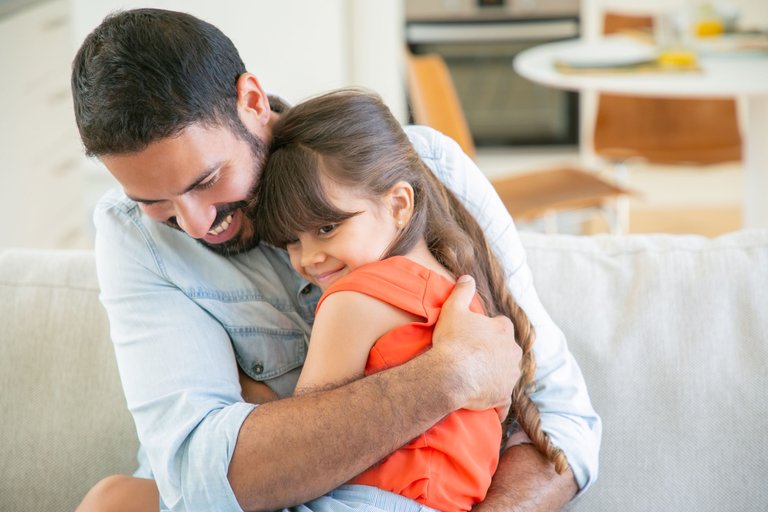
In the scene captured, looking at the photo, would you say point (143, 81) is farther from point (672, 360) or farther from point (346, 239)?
point (672, 360)

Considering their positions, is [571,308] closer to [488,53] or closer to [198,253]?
[198,253]

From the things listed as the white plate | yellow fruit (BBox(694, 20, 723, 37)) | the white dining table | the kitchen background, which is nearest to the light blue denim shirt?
the white dining table

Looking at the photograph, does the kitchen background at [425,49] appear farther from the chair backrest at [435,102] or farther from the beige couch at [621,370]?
the beige couch at [621,370]

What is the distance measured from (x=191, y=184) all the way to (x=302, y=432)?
36 cm

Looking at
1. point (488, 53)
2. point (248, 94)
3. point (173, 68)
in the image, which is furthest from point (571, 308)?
point (488, 53)

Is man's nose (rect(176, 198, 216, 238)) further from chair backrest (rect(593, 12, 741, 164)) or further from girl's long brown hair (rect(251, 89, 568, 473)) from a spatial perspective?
chair backrest (rect(593, 12, 741, 164))

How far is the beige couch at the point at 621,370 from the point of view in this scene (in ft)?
4.76

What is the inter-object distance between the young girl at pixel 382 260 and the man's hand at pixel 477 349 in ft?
0.08

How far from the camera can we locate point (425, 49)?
15.9 feet

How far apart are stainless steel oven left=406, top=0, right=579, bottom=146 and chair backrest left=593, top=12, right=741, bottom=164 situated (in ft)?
3.38

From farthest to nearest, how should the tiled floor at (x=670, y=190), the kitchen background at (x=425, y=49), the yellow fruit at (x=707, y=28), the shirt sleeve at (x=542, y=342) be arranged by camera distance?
the tiled floor at (x=670, y=190) < the kitchen background at (x=425, y=49) < the yellow fruit at (x=707, y=28) < the shirt sleeve at (x=542, y=342)

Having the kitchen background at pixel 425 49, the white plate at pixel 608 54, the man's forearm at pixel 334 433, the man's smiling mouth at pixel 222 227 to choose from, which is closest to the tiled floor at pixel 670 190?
the kitchen background at pixel 425 49

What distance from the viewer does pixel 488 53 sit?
4820 millimetres

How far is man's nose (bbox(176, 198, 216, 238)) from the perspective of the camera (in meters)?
1.22
